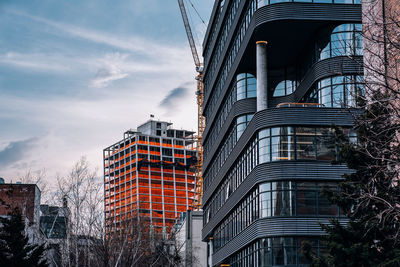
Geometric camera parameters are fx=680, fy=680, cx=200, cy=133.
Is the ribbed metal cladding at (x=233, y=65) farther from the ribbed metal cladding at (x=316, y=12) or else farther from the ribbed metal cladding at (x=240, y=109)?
the ribbed metal cladding at (x=240, y=109)

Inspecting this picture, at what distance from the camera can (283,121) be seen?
50344 mm

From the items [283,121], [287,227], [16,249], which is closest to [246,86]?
[283,121]

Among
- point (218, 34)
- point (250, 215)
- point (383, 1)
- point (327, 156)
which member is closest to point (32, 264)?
point (250, 215)

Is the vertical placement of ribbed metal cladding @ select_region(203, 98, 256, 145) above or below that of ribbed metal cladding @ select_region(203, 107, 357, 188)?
above

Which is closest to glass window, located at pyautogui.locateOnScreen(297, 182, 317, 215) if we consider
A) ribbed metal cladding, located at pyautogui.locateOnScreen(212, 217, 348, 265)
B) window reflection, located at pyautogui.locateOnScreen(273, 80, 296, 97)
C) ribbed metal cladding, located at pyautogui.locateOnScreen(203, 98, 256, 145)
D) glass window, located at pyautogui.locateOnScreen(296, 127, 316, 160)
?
ribbed metal cladding, located at pyautogui.locateOnScreen(212, 217, 348, 265)

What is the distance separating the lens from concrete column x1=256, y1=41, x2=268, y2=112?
56.5 meters

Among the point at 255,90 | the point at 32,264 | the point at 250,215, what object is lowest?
the point at 32,264

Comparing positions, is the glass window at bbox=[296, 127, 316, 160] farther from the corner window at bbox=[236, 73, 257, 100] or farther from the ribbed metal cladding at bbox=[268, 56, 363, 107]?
the corner window at bbox=[236, 73, 257, 100]

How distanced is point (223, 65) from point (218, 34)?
511cm

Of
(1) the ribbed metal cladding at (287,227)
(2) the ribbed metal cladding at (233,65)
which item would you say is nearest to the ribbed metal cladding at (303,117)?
(1) the ribbed metal cladding at (287,227)

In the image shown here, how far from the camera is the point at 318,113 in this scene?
1976 inches

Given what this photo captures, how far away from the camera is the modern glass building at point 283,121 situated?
49.4m

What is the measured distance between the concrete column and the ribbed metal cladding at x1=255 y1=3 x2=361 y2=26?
404 centimetres

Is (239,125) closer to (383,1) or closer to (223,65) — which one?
(223,65)
